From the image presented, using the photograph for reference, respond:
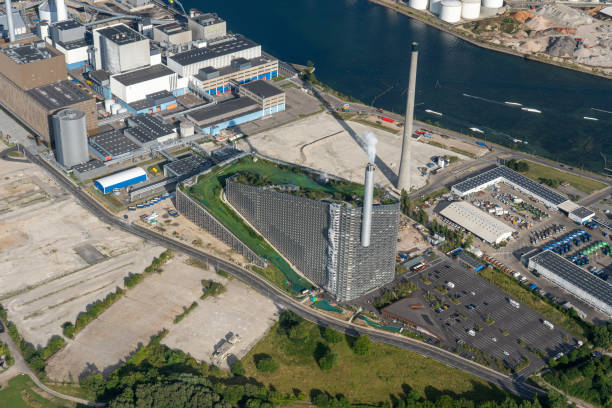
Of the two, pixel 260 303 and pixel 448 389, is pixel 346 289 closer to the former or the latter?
pixel 260 303

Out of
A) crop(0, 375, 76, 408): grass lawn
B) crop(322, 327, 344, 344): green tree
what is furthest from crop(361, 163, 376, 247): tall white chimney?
crop(0, 375, 76, 408): grass lawn

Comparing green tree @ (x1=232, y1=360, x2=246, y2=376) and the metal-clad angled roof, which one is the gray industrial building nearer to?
green tree @ (x1=232, y1=360, x2=246, y2=376)

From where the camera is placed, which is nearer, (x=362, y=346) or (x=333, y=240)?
(x=362, y=346)

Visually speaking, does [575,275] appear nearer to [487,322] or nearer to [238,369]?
[487,322]

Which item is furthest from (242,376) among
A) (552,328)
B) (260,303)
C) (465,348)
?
(552,328)

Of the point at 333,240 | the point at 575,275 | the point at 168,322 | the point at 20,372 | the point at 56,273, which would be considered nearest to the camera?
the point at 20,372

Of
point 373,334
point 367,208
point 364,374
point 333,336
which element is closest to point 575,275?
point 373,334
